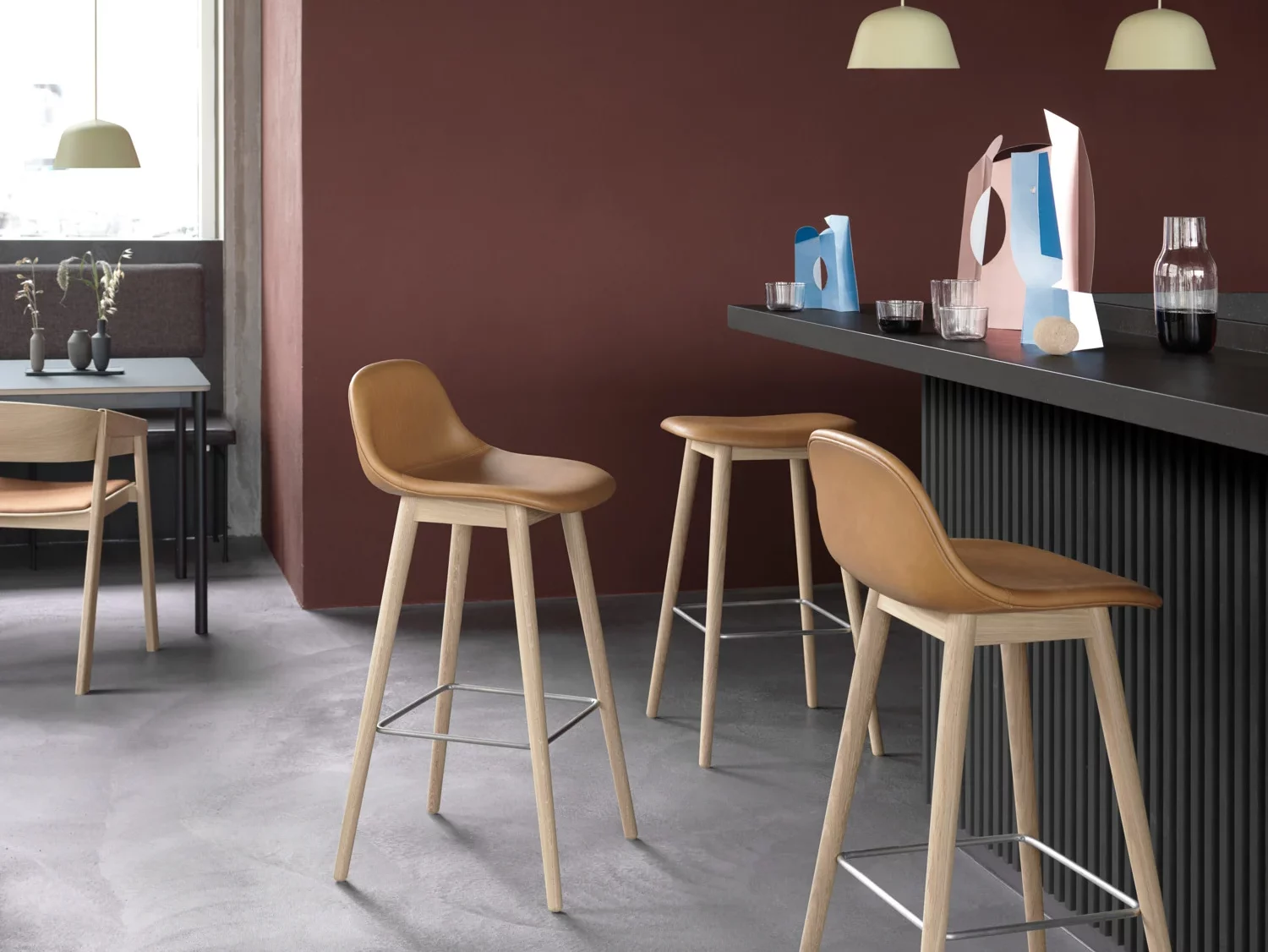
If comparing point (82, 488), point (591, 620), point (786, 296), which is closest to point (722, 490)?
point (786, 296)

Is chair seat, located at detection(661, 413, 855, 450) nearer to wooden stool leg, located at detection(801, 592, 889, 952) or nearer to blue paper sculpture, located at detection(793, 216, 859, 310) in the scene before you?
blue paper sculpture, located at detection(793, 216, 859, 310)

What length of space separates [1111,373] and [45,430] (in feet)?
9.84

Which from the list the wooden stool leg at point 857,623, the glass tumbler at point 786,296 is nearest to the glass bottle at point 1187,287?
the glass tumbler at point 786,296

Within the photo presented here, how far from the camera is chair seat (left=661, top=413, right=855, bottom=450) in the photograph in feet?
11.9

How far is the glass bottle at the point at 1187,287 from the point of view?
2395 millimetres

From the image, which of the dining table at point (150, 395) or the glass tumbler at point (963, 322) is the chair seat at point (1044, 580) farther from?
the dining table at point (150, 395)

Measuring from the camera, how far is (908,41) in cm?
376

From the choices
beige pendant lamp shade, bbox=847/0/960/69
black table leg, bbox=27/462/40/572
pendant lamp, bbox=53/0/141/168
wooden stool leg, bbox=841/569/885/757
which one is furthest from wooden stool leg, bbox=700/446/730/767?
black table leg, bbox=27/462/40/572

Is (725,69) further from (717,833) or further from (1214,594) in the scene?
(1214,594)

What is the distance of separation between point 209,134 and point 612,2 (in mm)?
2104

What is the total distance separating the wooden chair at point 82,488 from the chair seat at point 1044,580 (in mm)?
2697

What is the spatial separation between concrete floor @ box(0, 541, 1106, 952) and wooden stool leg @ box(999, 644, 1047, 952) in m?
0.29

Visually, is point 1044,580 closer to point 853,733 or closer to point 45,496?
point 853,733

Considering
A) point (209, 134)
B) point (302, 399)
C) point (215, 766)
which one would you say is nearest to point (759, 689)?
point (215, 766)
